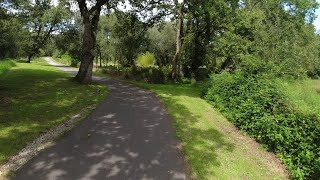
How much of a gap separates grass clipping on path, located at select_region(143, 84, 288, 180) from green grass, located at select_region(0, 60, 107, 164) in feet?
15.5

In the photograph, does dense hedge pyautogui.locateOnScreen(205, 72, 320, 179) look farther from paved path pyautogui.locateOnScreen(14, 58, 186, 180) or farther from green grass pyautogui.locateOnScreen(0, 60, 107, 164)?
green grass pyautogui.locateOnScreen(0, 60, 107, 164)

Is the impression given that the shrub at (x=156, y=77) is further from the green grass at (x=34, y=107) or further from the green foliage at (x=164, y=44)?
the green foliage at (x=164, y=44)

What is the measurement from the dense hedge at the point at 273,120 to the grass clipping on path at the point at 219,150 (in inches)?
16.2

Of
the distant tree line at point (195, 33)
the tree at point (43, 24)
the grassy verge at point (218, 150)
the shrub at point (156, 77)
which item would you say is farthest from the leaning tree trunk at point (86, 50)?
the tree at point (43, 24)

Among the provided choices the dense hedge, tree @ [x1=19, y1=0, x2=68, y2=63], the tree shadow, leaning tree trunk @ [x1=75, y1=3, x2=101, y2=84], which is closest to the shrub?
leaning tree trunk @ [x1=75, y1=3, x2=101, y2=84]

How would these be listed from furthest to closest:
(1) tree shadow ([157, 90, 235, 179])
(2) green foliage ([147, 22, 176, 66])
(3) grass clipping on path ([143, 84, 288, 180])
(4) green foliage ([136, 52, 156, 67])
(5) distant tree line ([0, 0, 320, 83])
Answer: (2) green foliage ([147, 22, 176, 66]), (4) green foliage ([136, 52, 156, 67]), (5) distant tree line ([0, 0, 320, 83]), (1) tree shadow ([157, 90, 235, 179]), (3) grass clipping on path ([143, 84, 288, 180])

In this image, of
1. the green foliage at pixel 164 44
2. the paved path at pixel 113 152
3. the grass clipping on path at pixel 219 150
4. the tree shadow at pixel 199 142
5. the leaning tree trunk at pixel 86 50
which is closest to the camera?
the paved path at pixel 113 152

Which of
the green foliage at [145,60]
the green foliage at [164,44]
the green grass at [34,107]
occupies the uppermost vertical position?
the green foliage at [164,44]

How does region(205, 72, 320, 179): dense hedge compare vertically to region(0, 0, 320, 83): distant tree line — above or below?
below

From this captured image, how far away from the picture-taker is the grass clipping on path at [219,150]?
8502mm

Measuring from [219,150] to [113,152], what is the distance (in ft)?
11.2

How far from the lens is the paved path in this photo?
761 cm

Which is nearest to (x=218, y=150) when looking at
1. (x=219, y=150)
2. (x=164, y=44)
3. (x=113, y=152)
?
(x=219, y=150)

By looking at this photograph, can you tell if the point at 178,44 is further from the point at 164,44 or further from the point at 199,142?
the point at 164,44
